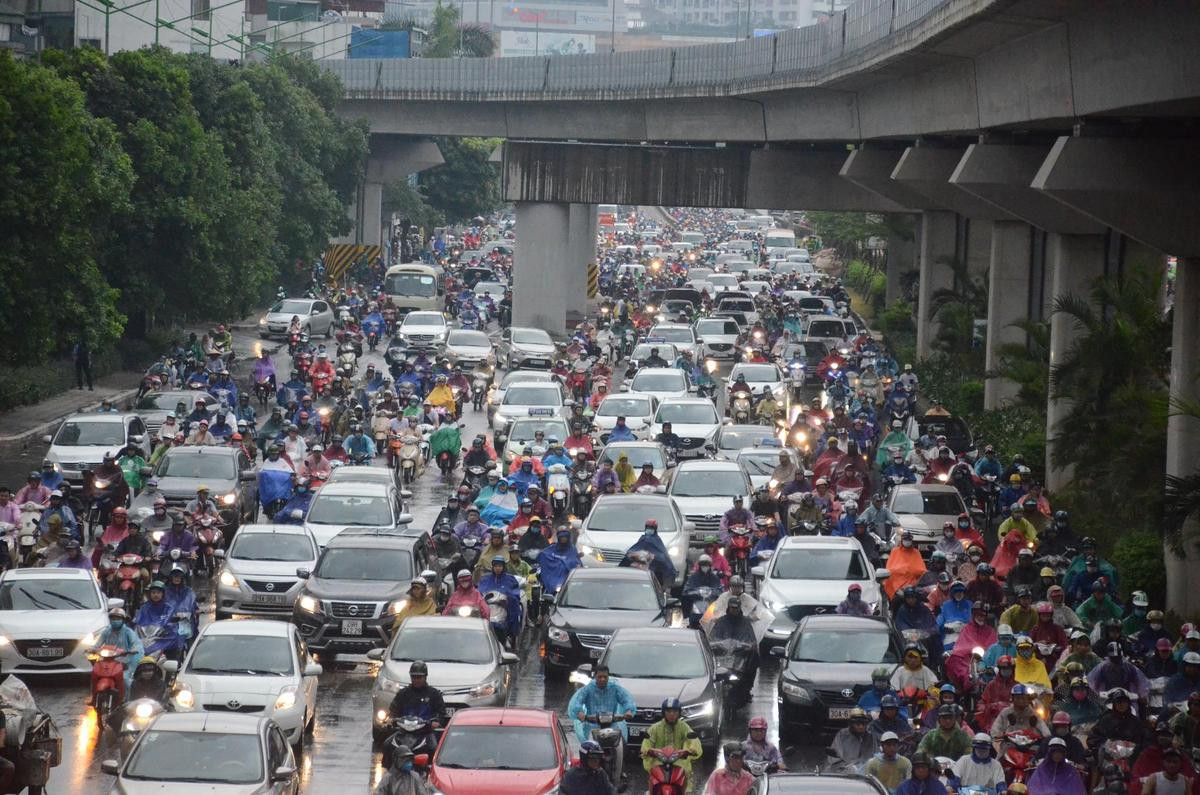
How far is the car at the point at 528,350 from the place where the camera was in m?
58.0

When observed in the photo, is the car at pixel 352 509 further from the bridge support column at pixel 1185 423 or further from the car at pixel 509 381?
the car at pixel 509 381

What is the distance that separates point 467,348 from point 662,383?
11965 mm

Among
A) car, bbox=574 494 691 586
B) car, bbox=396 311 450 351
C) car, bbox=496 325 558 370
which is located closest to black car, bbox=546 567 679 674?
car, bbox=574 494 691 586

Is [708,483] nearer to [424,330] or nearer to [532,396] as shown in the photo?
[532,396]

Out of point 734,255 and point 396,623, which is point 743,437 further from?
point 734,255

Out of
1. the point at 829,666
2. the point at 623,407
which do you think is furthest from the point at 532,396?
the point at 829,666

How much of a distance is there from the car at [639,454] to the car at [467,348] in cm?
2146

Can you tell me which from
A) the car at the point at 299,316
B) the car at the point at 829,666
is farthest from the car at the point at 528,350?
the car at the point at 829,666

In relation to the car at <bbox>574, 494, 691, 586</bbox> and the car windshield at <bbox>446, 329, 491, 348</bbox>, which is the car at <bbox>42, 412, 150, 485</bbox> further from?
the car windshield at <bbox>446, 329, 491, 348</bbox>

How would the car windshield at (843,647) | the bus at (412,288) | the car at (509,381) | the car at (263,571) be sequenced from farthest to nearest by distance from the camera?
1. the bus at (412,288)
2. the car at (509,381)
3. the car at (263,571)
4. the car windshield at (843,647)

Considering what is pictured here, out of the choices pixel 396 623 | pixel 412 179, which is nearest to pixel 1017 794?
pixel 396 623

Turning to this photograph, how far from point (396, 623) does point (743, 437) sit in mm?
14664

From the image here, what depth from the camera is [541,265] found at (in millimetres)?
70812

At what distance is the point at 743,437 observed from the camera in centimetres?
3859
